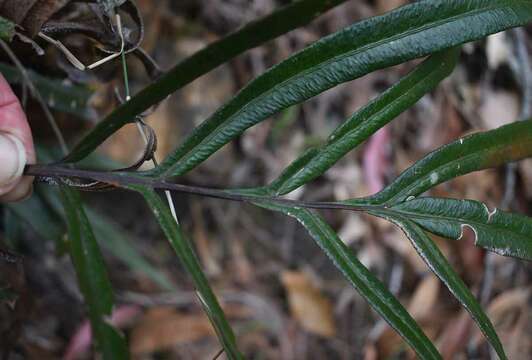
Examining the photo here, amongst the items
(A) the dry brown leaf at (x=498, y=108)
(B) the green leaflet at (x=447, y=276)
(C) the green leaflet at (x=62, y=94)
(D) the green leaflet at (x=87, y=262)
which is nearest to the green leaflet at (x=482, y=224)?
(B) the green leaflet at (x=447, y=276)

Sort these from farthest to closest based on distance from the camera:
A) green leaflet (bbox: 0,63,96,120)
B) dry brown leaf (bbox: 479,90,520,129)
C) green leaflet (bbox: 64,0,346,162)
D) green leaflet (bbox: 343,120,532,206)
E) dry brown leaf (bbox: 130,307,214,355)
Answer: dry brown leaf (bbox: 479,90,520,129) → dry brown leaf (bbox: 130,307,214,355) → green leaflet (bbox: 0,63,96,120) → green leaflet (bbox: 343,120,532,206) → green leaflet (bbox: 64,0,346,162)

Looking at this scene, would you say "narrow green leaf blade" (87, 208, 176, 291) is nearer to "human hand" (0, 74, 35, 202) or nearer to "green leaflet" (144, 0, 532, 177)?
"human hand" (0, 74, 35, 202)

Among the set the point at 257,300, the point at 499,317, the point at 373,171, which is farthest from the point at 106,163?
the point at 499,317

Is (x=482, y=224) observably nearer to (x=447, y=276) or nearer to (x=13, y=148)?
(x=447, y=276)

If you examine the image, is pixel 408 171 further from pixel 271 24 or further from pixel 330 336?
pixel 330 336

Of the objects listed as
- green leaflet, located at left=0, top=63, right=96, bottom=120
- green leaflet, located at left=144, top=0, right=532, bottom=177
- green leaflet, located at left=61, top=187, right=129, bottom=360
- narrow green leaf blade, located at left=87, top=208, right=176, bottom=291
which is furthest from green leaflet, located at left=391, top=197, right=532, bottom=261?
narrow green leaf blade, located at left=87, top=208, right=176, bottom=291
